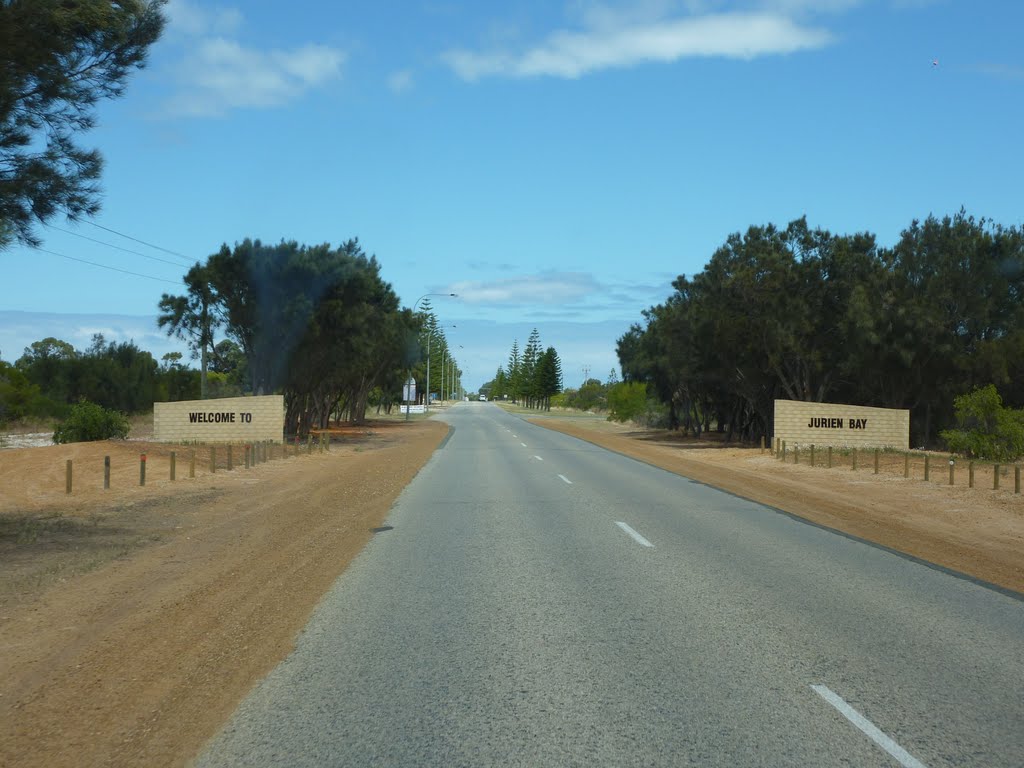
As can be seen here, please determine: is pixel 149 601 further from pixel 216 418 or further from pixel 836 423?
pixel 836 423

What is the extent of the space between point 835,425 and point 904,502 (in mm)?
17750

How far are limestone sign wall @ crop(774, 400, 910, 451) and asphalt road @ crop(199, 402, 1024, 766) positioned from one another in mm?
25296

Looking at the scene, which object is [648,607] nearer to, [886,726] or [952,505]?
[886,726]

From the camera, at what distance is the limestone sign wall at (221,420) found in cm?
3662

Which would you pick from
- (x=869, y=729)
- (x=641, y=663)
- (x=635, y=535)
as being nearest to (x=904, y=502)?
(x=635, y=535)

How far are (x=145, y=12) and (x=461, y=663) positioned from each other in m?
8.72

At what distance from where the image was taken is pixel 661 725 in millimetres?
5324

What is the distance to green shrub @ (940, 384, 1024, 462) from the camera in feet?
99.5

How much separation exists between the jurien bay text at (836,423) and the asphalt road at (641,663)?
83.9 feet

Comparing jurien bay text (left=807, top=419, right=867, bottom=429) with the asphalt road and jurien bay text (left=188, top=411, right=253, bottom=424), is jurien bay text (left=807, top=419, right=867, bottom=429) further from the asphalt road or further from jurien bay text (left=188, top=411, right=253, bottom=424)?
the asphalt road

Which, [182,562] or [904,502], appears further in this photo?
[904,502]

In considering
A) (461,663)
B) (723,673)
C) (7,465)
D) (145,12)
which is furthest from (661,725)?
(7,465)

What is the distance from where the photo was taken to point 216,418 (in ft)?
121

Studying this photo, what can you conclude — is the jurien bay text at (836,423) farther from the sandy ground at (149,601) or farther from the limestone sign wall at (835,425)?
the sandy ground at (149,601)
